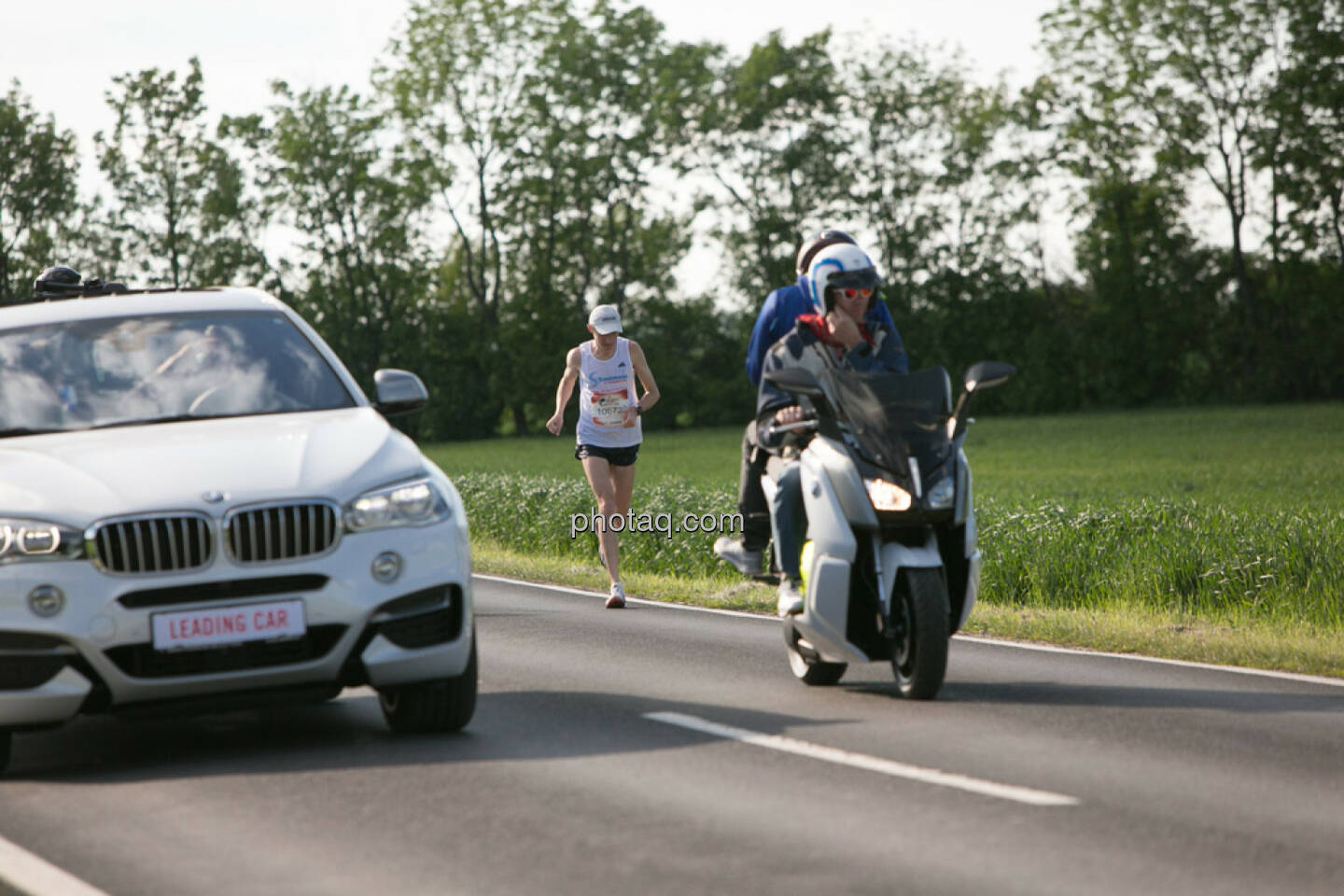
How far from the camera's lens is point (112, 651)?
6.45 metres

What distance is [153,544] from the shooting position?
6484 mm

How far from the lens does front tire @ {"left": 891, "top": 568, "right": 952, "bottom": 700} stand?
7598mm

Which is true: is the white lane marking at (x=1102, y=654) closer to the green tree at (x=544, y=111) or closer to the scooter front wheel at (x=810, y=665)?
the scooter front wheel at (x=810, y=665)

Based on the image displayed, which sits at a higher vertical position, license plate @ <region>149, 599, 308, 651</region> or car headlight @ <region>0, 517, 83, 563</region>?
car headlight @ <region>0, 517, 83, 563</region>

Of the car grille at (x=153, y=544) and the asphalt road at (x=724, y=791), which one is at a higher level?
the car grille at (x=153, y=544)

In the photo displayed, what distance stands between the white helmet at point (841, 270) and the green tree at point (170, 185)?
70656 mm

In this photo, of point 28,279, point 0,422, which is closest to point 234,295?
point 0,422

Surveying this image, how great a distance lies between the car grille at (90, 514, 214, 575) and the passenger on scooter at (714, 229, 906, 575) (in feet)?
9.34

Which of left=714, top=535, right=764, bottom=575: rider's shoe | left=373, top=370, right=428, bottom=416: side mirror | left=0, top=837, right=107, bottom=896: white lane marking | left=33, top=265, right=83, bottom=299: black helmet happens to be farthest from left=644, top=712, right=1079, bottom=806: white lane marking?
left=33, top=265, right=83, bottom=299: black helmet

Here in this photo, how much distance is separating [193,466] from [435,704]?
1391 millimetres

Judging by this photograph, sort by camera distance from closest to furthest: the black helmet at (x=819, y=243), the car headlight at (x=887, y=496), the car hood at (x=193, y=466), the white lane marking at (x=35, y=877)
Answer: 1. the white lane marking at (x=35, y=877)
2. the car hood at (x=193, y=466)
3. the car headlight at (x=887, y=496)
4. the black helmet at (x=819, y=243)

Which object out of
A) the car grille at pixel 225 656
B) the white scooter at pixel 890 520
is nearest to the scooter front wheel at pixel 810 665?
the white scooter at pixel 890 520

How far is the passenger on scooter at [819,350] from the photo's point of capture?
8273mm

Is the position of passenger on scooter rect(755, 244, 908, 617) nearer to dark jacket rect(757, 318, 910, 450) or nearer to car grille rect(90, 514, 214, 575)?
dark jacket rect(757, 318, 910, 450)
